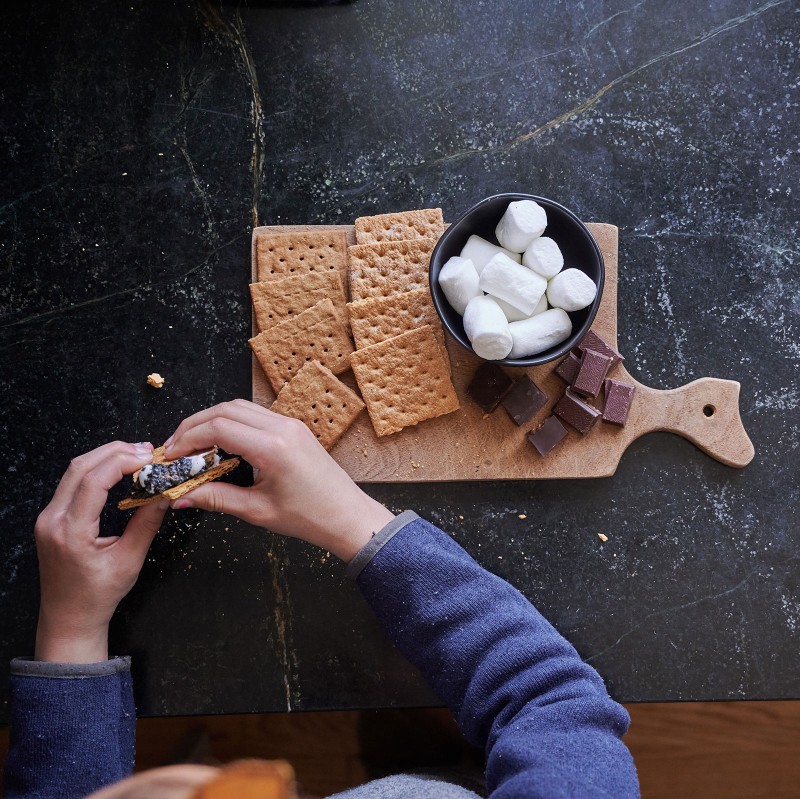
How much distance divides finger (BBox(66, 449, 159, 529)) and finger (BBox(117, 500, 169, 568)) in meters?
0.05

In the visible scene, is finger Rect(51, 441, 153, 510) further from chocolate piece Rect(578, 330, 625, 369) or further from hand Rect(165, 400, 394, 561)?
chocolate piece Rect(578, 330, 625, 369)

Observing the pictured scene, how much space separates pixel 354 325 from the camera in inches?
45.6

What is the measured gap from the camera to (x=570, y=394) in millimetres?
1155

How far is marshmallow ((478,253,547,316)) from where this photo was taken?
107cm

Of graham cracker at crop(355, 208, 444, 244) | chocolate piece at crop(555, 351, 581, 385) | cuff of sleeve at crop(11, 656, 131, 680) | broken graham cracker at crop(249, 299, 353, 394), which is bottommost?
cuff of sleeve at crop(11, 656, 131, 680)

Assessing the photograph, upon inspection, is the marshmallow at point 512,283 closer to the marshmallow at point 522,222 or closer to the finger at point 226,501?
the marshmallow at point 522,222

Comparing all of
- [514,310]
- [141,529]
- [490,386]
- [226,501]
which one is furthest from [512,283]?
[141,529]

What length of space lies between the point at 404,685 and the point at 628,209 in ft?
2.93

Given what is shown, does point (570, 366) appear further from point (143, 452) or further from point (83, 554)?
point (83, 554)

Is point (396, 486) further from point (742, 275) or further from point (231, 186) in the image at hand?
point (742, 275)

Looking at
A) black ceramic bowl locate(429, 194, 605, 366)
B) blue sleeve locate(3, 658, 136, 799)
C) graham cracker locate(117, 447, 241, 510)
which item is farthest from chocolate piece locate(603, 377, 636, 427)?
blue sleeve locate(3, 658, 136, 799)

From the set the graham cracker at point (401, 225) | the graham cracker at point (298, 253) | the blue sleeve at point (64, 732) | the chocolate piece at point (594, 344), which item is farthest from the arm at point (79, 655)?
the chocolate piece at point (594, 344)

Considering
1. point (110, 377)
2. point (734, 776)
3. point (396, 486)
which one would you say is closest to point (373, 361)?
point (396, 486)

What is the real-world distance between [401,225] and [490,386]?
31cm
